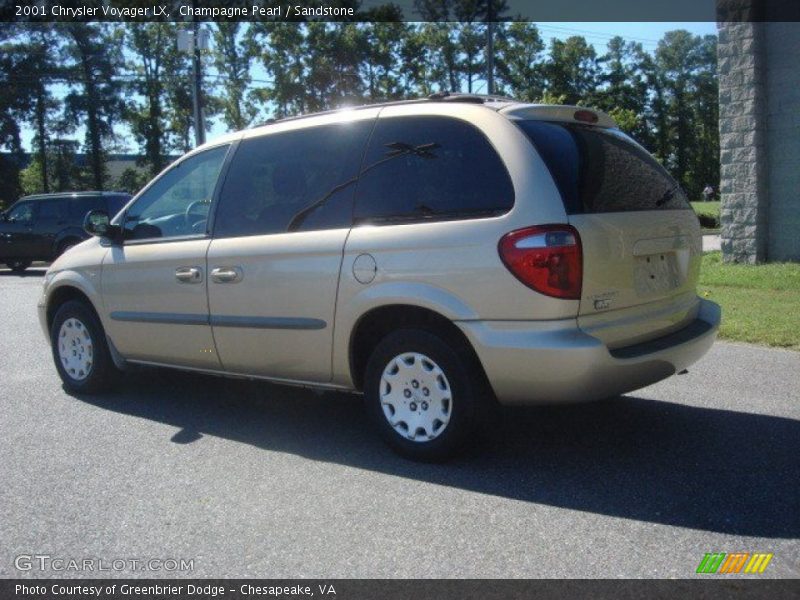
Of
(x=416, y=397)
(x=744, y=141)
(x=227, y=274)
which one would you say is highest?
(x=744, y=141)

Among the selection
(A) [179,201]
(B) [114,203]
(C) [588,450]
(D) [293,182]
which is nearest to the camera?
(C) [588,450]

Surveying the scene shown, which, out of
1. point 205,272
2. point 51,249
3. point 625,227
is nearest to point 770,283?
point 625,227

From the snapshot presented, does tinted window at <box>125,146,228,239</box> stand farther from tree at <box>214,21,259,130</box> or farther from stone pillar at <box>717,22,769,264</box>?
tree at <box>214,21,259,130</box>

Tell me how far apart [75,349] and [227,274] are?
1947mm

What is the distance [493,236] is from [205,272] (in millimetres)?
2073

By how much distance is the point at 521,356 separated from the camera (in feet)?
12.9

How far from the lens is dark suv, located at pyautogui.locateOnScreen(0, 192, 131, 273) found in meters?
19.9

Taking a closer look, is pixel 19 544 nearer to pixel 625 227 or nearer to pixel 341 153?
pixel 341 153

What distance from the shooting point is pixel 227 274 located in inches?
197

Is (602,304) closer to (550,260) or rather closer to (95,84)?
(550,260)

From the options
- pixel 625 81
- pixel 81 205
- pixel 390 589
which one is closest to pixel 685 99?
pixel 625 81

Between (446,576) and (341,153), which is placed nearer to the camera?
(446,576)

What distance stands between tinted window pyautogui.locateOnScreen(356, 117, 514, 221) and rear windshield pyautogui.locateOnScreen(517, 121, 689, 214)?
0.91 ft

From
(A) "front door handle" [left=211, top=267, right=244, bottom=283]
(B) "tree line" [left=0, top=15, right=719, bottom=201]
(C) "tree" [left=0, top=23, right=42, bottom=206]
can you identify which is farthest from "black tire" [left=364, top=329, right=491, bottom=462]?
(C) "tree" [left=0, top=23, right=42, bottom=206]
